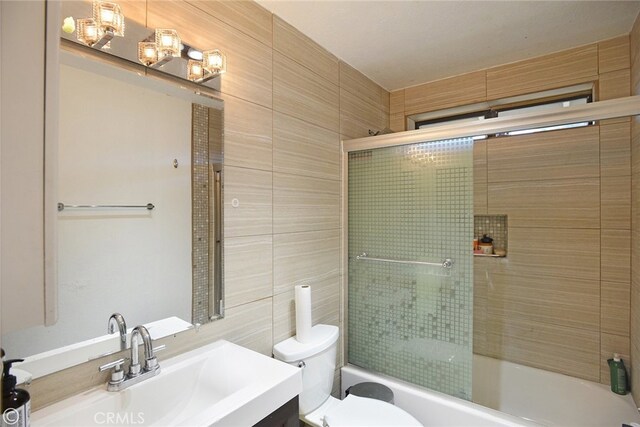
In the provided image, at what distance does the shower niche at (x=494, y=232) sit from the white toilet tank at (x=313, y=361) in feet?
4.37

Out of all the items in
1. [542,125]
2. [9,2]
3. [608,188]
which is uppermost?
[542,125]

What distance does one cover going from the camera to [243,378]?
116 centimetres

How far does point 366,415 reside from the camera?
154 centimetres

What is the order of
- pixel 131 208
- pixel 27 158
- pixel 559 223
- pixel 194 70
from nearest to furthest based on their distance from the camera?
1. pixel 27 158
2. pixel 131 208
3. pixel 194 70
4. pixel 559 223

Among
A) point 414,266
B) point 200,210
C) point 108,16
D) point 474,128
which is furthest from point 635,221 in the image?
point 108,16

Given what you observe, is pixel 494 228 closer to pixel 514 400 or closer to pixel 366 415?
pixel 514 400

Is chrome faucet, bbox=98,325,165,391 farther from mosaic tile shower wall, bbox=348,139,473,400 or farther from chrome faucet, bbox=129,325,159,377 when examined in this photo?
mosaic tile shower wall, bbox=348,139,473,400

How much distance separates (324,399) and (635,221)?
1.96m

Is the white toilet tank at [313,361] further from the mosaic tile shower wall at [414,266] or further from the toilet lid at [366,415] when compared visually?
the mosaic tile shower wall at [414,266]

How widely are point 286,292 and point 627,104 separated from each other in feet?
6.00

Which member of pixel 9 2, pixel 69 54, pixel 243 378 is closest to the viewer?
pixel 9 2

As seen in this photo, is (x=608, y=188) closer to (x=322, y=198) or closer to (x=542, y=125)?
(x=542, y=125)

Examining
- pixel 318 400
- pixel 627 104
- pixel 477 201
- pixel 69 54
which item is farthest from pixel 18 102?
pixel 477 201

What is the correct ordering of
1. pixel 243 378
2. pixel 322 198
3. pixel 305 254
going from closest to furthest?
pixel 243 378
pixel 305 254
pixel 322 198
